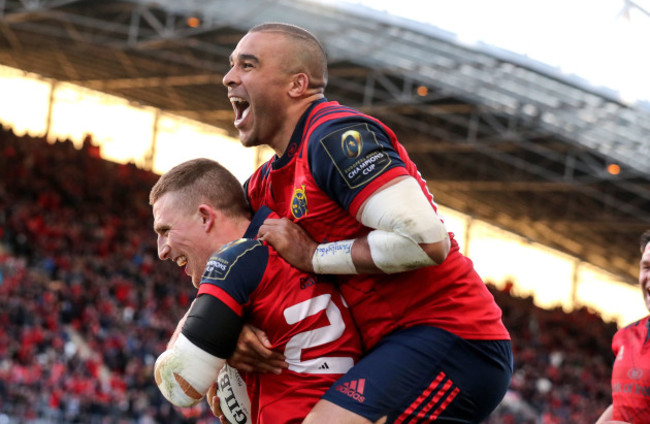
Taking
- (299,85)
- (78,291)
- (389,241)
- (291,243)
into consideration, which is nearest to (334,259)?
(291,243)

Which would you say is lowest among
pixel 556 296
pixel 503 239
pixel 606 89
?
pixel 556 296

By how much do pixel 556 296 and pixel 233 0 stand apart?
29.9 meters

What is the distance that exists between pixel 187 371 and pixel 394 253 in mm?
773

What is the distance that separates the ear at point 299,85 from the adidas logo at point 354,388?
1.05 metres

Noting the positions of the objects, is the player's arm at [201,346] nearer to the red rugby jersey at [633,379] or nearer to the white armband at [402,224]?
the white armband at [402,224]

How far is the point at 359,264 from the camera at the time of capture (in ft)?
10.1

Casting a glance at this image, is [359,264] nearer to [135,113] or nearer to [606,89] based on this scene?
[606,89]

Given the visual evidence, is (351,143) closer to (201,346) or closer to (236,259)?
(236,259)

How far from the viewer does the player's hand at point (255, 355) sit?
3074mm

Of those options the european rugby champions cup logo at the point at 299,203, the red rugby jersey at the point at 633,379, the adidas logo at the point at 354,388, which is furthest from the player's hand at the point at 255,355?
the red rugby jersey at the point at 633,379

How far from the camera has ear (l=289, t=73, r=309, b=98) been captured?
11.0ft

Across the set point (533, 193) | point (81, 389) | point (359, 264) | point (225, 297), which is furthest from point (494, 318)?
point (533, 193)

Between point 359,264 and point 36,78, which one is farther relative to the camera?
point 36,78

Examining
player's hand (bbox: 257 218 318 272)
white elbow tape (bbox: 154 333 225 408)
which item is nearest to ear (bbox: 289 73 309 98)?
player's hand (bbox: 257 218 318 272)
